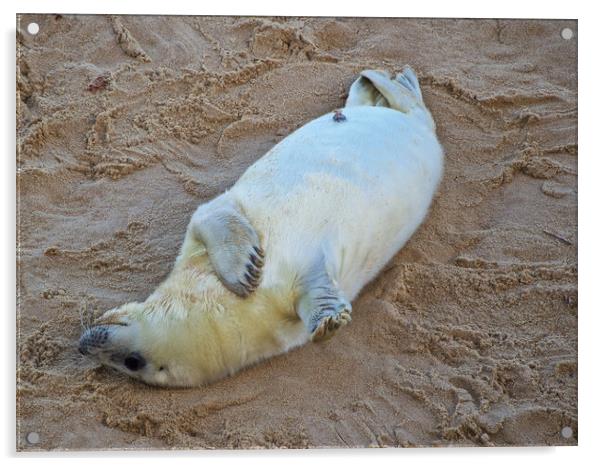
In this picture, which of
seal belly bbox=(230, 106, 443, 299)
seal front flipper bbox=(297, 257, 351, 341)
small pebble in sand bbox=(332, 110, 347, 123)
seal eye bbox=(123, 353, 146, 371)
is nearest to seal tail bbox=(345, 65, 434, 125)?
seal belly bbox=(230, 106, 443, 299)

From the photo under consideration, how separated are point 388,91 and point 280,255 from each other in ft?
3.84

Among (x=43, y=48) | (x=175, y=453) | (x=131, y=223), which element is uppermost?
(x=43, y=48)

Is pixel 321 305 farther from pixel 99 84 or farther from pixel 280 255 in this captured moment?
pixel 99 84

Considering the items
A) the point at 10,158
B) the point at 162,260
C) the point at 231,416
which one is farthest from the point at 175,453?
the point at 10,158

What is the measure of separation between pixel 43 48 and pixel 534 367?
2225mm

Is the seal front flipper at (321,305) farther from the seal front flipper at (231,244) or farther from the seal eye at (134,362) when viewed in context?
the seal eye at (134,362)

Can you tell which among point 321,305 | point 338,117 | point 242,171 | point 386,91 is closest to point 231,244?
point 321,305

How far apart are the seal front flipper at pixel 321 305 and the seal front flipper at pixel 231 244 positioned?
0.19 m

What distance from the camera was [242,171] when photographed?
4023 millimetres

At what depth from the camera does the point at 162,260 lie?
3754 millimetres

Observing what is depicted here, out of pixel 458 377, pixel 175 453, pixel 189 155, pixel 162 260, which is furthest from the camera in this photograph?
pixel 189 155

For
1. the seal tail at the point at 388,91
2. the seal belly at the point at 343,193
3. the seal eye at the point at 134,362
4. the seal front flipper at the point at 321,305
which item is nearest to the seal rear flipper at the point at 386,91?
the seal tail at the point at 388,91

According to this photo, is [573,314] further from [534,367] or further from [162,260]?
[162,260]

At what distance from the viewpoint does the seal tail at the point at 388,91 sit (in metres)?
4.15
